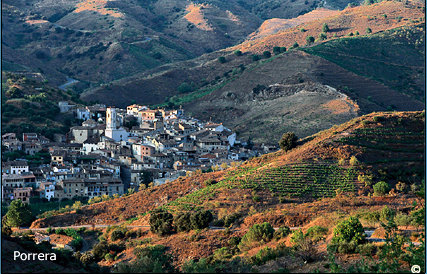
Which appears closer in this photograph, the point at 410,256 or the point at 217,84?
the point at 410,256

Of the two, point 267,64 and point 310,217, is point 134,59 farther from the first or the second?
point 310,217

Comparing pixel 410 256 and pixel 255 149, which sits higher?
pixel 410 256

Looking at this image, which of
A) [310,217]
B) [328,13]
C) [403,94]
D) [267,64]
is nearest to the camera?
[310,217]

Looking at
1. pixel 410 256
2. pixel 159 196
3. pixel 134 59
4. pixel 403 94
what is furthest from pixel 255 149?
pixel 134 59

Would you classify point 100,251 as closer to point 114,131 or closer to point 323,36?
point 114,131

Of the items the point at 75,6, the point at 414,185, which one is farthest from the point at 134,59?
the point at 414,185

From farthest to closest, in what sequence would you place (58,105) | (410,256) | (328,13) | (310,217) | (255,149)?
(328,13)
(58,105)
(255,149)
(310,217)
(410,256)

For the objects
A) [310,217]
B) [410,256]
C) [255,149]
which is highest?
[410,256]

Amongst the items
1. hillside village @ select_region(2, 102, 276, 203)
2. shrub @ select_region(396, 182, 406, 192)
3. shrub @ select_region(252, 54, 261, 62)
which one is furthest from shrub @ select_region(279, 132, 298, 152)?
shrub @ select_region(252, 54, 261, 62)
